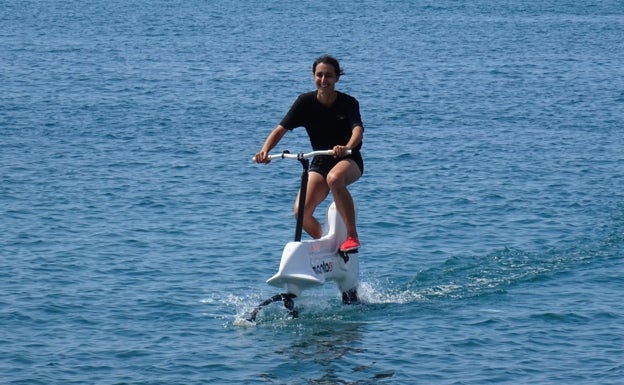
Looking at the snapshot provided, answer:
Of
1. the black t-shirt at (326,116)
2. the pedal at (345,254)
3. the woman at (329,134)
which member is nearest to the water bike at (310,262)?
the pedal at (345,254)

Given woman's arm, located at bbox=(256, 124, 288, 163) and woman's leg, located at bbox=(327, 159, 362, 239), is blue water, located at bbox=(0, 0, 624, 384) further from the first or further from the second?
woman's arm, located at bbox=(256, 124, 288, 163)

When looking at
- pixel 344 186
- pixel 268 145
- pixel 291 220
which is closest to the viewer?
pixel 268 145

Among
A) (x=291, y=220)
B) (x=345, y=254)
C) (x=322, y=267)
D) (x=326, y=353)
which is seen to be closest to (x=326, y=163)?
(x=345, y=254)

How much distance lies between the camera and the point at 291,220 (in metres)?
21.8

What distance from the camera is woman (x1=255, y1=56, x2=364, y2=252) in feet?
46.4

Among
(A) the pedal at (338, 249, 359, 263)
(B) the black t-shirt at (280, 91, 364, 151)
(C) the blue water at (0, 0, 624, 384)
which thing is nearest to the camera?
(C) the blue water at (0, 0, 624, 384)

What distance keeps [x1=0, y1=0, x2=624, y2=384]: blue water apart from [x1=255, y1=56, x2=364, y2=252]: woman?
143 centimetres

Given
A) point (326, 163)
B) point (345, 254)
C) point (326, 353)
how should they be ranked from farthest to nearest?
point (345, 254)
point (326, 163)
point (326, 353)

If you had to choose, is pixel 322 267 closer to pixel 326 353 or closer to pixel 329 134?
pixel 326 353

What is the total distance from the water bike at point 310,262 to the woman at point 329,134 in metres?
0.17

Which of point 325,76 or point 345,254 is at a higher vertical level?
point 325,76

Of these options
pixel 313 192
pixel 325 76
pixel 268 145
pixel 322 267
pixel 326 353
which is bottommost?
pixel 326 353

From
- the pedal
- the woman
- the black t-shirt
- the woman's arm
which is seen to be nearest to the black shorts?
the woman

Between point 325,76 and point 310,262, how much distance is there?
2.05 meters
